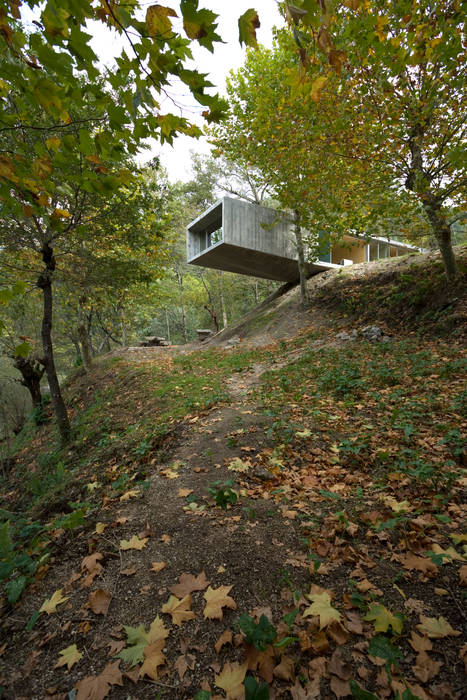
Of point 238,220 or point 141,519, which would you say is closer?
point 141,519

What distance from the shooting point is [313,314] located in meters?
13.5

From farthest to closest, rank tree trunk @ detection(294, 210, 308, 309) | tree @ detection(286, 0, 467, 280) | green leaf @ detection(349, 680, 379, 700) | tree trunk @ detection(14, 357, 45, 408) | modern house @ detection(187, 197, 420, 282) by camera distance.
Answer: modern house @ detection(187, 197, 420, 282), tree trunk @ detection(294, 210, 308, 309), tree trunk @ detection(14, 357, 45, 408), tree @ detection(286, 0, 467, 280), green leaf @ detection(349, 680, 379, 700)

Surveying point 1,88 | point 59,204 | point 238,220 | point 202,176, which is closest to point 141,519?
point 1,88

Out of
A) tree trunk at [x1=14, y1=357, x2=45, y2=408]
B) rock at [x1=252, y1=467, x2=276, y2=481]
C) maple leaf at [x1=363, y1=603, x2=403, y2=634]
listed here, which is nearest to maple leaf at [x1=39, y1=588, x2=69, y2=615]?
rock at [x1=252, y1=467, x2=276, y2=481]

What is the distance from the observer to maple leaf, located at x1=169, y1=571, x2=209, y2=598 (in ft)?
7.03

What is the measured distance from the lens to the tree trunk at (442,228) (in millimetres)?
7836

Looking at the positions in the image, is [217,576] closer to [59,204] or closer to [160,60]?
[160,60]

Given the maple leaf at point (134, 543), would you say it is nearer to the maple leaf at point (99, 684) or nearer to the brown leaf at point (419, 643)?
the maple leaf at point (99, 684)

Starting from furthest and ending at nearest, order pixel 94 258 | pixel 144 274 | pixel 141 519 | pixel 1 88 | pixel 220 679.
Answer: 1. pixel 144 274
2. pixel 94 258
3. pixel 141 519
4. pixel 1 88
5. pixel 220 679

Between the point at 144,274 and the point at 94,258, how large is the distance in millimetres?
1524

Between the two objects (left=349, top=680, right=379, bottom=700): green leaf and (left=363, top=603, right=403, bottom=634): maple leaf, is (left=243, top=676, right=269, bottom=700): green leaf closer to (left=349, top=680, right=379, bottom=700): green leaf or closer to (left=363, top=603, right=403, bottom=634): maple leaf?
(left=349, top=680, right=379, bottom=700): green leaf

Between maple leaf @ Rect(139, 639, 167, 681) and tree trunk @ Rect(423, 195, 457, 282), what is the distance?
31.9 feet

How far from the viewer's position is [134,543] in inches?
107

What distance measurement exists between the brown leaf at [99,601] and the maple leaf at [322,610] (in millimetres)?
1406
